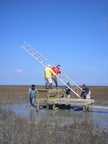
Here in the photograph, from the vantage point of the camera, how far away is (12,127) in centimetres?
784

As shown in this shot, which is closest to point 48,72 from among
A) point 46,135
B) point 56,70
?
point 56,70

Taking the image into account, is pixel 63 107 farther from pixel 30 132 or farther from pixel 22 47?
pixel 30 132

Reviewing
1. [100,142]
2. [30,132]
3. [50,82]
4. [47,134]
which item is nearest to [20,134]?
[30,132]

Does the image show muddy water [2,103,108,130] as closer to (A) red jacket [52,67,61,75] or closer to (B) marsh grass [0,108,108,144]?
(B) marsh grass [0,108,108,144]

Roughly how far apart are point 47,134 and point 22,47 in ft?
37.5

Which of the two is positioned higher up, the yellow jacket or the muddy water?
the yellow jacket

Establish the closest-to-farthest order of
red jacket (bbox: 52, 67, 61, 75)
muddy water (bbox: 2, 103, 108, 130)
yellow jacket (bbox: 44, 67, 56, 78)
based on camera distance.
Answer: muddy water (bbox: 2, 103, 108, 130)
yellow jacket (bbox: 44, 67, 56, 78)
red jacket (bbox: 52, 67, 61, 75)

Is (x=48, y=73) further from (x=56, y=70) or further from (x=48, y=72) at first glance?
(x=56, y=70)

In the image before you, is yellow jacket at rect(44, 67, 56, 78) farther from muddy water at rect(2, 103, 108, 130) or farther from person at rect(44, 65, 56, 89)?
muddy water at rect(2, 103, 108, 130)

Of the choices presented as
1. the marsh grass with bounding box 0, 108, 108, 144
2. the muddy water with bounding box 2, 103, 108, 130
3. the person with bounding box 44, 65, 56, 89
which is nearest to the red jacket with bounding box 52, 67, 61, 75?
the person with bounding box 44, 65, 56, 89

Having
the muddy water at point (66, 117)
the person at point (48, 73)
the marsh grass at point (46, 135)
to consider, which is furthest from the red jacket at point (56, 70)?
the marsh grass at point (46, 135)

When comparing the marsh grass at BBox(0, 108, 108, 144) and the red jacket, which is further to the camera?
the red jacket

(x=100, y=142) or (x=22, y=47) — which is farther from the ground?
(x=22, y=47)

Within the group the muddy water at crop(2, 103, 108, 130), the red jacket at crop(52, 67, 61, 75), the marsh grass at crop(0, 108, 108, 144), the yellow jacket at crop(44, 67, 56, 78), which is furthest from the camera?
the red jacket at crop(52, 67, 61, 75)
